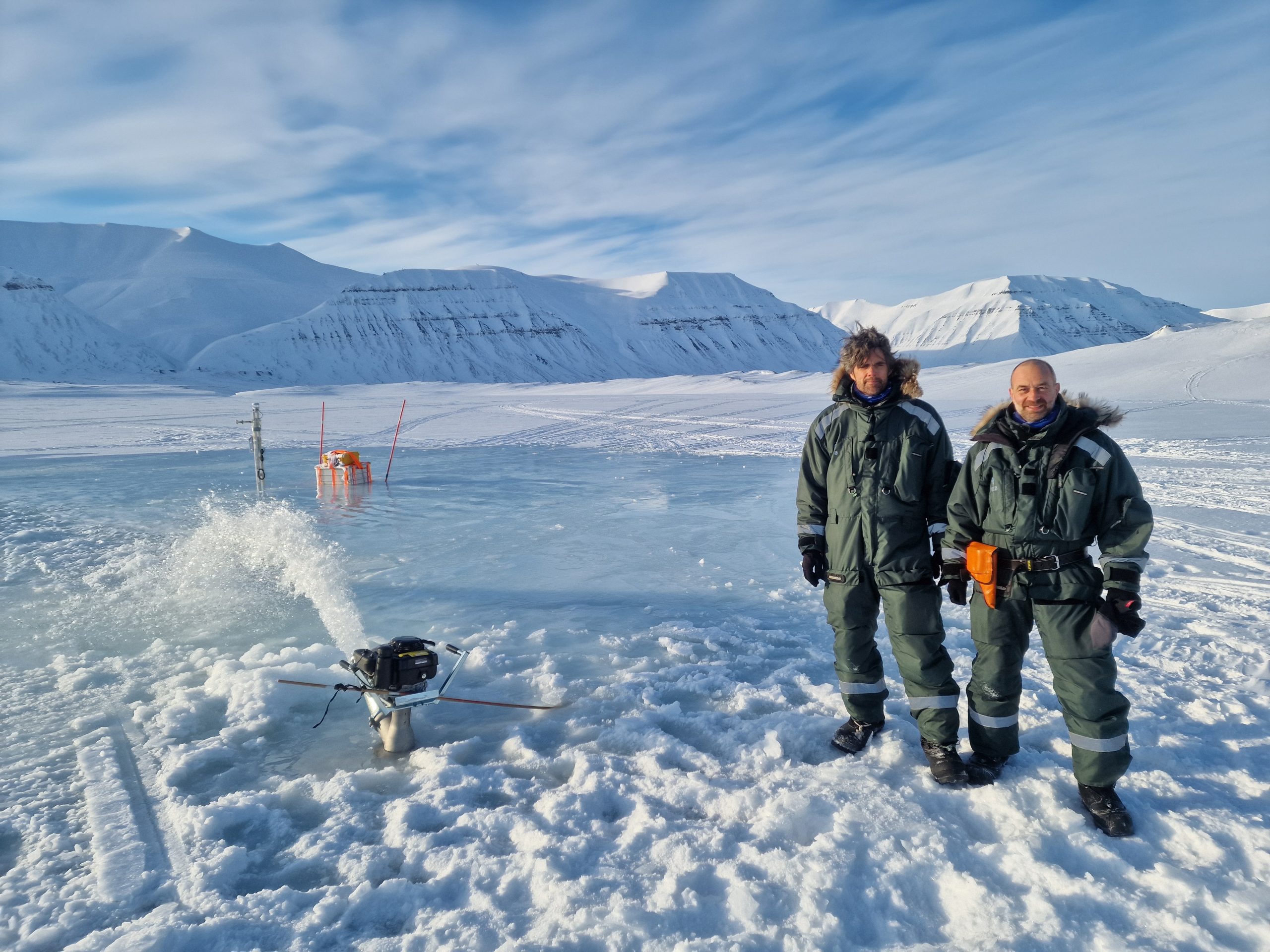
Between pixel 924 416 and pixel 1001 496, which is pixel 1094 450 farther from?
pixel 924 416

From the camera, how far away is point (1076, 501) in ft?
9.11

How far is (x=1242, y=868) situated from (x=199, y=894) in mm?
3580

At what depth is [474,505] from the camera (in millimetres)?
10555

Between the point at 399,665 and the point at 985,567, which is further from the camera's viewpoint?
the point at 399,665

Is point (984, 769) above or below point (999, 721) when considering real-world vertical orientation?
below

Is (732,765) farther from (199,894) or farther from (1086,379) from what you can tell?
(1086,379)

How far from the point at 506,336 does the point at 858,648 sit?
159 metres

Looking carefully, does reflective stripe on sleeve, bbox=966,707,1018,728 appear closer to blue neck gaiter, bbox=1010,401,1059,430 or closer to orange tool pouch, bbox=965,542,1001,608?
orange tool pouch, bbox=965,542,1001,608

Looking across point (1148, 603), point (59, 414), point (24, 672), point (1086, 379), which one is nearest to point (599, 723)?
point (24, 672)

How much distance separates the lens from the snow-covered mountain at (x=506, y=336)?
133m

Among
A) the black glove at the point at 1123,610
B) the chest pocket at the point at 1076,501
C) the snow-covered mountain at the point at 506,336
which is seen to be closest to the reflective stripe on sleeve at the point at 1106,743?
the black glove at the point at 1123,610

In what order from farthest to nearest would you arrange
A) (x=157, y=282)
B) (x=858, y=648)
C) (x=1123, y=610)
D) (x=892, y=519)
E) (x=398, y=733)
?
(x=157, y=282) < (x=398, y=733) < (x=858, y=648) < (x=892, y=519) < (x=1123, y=610)

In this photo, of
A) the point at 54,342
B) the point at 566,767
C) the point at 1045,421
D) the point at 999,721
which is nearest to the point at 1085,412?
the point at 1045,421

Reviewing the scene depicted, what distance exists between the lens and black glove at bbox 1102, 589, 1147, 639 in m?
2.65
